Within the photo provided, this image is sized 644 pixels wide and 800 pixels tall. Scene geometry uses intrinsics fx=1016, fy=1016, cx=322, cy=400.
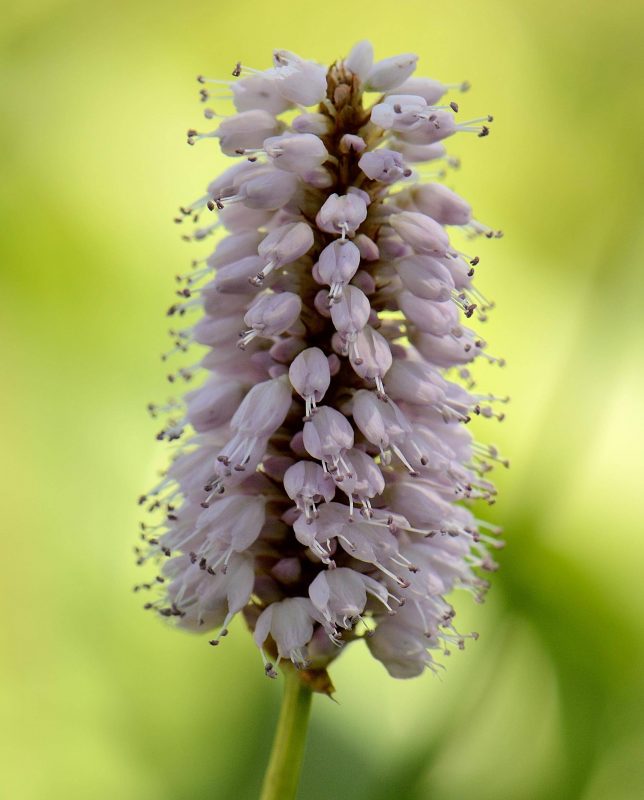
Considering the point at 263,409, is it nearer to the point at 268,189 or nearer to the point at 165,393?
the point at 268,189

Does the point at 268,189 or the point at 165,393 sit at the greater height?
the point at 268,189

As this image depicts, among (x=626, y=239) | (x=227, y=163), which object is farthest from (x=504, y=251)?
(x=227, y=163)

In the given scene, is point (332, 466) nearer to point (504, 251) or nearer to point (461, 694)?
point (461, 694)

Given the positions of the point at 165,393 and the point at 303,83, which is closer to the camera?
the point at 303,83

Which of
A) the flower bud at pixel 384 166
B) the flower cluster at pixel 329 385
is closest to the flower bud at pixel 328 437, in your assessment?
the flower cluster at pixel 329 385

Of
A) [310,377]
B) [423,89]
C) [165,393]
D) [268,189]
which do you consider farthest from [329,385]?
[165,393]

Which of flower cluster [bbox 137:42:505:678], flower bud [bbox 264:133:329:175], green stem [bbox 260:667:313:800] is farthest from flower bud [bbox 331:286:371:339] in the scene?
green stem [bbox 260:667:313:800]

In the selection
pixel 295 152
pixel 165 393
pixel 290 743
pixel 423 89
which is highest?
pixel 423 89

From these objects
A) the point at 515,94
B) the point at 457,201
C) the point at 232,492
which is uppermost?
the point at 515,94
